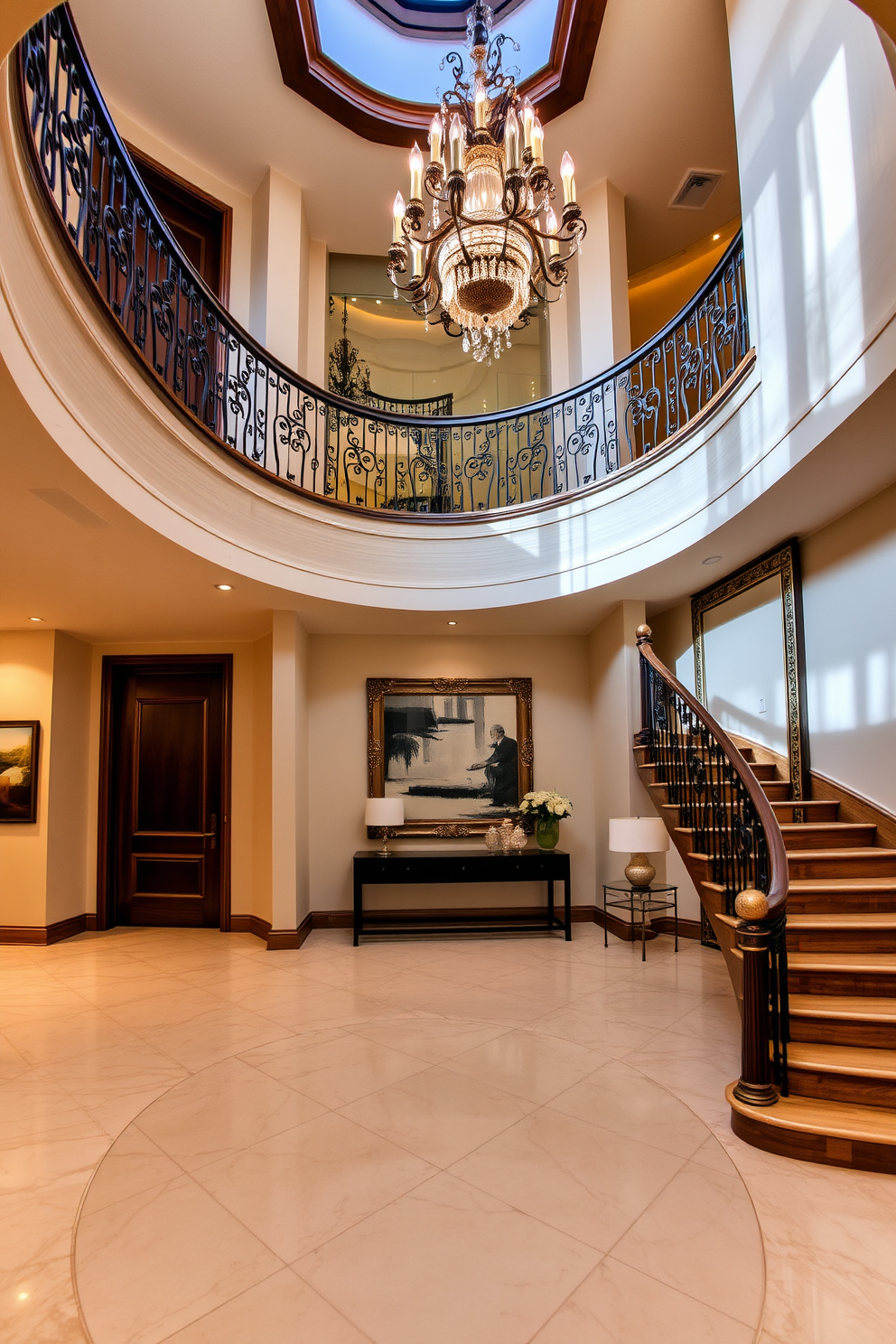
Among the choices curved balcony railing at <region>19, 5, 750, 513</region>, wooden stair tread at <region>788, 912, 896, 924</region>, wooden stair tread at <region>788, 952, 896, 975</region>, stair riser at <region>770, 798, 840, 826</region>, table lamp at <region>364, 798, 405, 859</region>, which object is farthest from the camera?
table lamp at <region>364, 798, 405, 859</region>

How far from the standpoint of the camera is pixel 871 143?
347cm

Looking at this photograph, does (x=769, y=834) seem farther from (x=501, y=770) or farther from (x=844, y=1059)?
(x=501, y=770)

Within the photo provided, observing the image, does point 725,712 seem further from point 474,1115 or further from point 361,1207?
point 361,1207

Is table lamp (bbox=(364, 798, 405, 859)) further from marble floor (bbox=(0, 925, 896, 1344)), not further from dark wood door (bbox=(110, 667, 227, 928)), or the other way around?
marble floor (bbox=(0, 925, 896, 1344))

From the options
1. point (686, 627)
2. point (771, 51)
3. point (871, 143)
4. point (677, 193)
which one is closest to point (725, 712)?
point (686, 627)

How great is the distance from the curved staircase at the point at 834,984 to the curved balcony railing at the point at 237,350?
3.01 meters

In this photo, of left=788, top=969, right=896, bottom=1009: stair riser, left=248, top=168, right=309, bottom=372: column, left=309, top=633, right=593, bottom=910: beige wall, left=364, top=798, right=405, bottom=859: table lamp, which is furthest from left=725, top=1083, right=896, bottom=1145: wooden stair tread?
left=248, top=168, right=309, bottom=372: column

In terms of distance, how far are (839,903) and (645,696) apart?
273 centimetres

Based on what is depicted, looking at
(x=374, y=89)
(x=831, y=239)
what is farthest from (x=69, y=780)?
(x=831, y=239)

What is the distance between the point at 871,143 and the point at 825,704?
10.4ft

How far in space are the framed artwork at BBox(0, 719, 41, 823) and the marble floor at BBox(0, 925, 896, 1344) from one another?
2685 mm

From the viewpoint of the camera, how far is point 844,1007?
3367 mm

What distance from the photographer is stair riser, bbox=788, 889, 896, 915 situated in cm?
400

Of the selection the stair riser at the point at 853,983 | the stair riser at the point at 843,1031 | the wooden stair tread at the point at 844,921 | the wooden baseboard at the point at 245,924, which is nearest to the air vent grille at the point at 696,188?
the wooden stair tread at the point at 844,921
